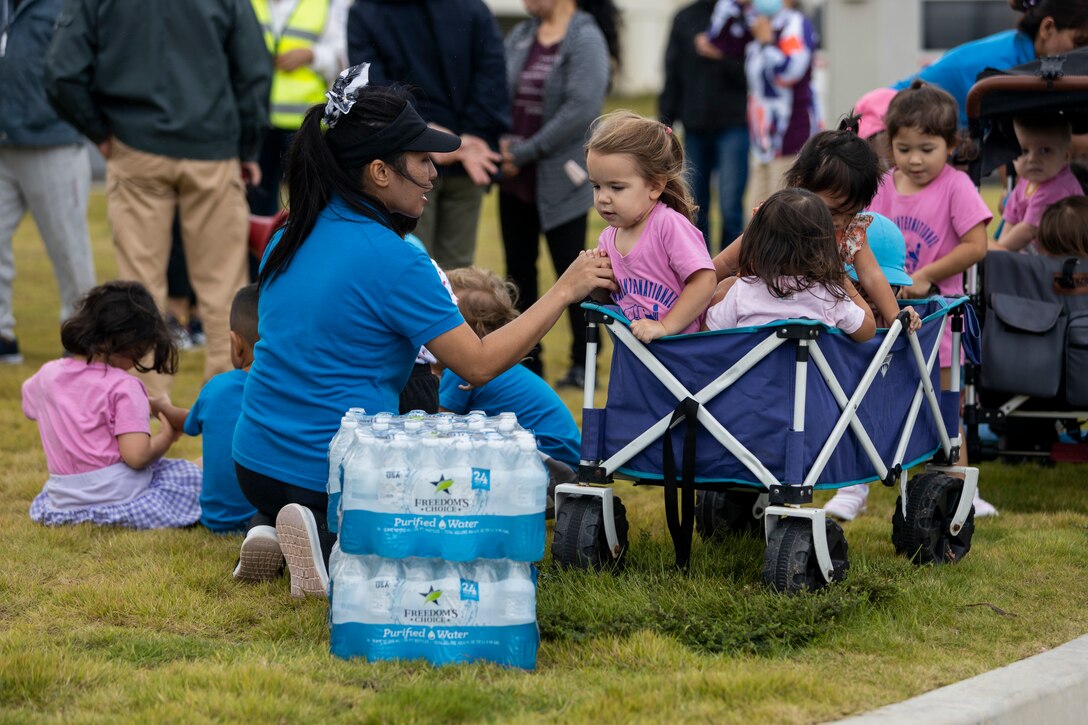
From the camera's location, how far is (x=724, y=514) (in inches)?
217

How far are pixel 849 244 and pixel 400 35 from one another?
356 cm

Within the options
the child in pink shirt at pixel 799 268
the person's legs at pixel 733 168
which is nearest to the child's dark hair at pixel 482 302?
the child in pink shirt at pixel 799 268

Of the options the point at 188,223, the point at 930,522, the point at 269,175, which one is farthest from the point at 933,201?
the point at 269,175

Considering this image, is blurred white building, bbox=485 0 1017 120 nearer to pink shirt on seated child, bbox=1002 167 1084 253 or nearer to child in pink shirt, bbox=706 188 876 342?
pink shirt on seated child, bbox=1002 167 1084 253

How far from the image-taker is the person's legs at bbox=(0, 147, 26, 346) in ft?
30.0

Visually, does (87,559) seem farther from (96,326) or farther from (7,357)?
(7,357)

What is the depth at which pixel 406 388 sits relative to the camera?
544cm

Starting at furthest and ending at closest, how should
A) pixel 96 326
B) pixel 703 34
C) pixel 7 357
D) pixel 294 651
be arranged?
pixel 703 34 < pixel 7 357 < pixel 96 326 < pixel 294 651

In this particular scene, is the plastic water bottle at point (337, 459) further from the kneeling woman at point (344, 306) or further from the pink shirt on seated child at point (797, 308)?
the pink shirt on seated child at point (797, 308)

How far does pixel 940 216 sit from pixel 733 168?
542 cm

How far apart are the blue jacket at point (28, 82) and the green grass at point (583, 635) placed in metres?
3.90

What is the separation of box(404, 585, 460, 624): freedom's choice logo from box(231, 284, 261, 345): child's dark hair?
1.97 meters

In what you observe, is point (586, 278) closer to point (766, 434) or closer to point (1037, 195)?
point (766, 434)

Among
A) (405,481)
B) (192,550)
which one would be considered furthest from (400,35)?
(405,481)
